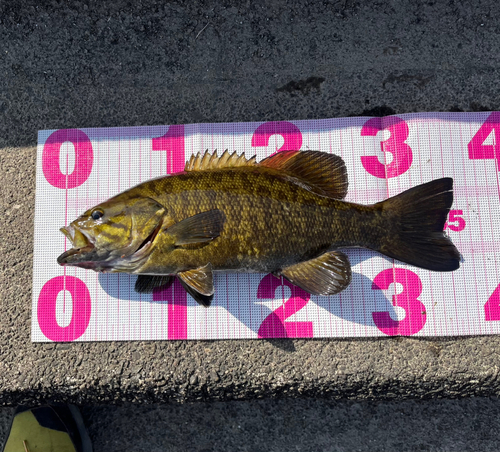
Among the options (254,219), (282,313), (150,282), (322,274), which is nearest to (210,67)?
(254,219)

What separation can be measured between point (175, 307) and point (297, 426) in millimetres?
1325

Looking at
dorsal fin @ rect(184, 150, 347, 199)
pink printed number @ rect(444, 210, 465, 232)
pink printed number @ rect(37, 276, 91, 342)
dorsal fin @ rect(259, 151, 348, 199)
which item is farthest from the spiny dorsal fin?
pink printed number @ rect(444, 210, 465, 232)

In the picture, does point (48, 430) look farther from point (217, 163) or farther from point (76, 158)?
point (217, 163)

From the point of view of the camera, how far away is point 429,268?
254cm

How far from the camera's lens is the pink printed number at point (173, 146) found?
2.91 m

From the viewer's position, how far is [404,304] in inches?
109

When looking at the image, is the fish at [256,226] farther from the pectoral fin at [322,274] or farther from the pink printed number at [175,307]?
the pink printed number at [175,307]

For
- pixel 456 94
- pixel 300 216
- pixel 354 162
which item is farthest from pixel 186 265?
pixel 456 94

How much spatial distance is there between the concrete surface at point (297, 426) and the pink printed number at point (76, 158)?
174cm

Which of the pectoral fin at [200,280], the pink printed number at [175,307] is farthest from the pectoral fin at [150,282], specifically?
Answer: the pectoral fin at [200,280]

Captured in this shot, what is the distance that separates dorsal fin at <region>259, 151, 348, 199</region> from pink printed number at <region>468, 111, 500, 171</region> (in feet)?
3.47

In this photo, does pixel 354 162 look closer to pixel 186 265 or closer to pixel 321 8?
pixel 321 8

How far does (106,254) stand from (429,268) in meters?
1.98

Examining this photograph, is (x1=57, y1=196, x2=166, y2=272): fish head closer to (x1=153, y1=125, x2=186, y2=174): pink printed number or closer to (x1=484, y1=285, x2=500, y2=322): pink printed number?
(x1=153, y1=125, x2=186, y2=174): pink printed number
